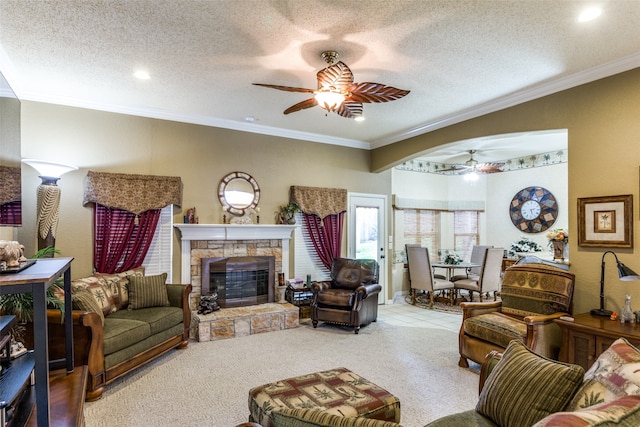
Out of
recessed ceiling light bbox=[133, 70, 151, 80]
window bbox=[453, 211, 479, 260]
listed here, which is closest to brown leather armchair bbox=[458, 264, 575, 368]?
recessed ceiling light bbox=[133, 70, 151, 80]

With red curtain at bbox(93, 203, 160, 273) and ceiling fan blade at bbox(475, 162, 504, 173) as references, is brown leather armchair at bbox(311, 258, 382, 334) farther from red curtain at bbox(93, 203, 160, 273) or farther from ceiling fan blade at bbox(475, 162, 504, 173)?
ceiling fan blade at bbox(475, 162, 504, 173)

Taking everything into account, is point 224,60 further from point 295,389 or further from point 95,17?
point 295,389

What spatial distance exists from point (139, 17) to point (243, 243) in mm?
3404

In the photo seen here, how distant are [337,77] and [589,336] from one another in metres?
3.01

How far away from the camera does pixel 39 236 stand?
4039 millimetres

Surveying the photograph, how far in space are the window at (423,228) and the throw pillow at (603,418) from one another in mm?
6743

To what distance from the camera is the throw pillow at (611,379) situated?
1389 millimetres

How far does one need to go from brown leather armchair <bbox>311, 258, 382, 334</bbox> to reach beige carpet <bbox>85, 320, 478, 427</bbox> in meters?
0.19

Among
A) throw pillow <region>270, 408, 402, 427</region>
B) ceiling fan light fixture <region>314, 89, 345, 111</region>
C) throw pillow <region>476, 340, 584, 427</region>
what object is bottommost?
throw pillow <region>476, 340, 584, 427</region>

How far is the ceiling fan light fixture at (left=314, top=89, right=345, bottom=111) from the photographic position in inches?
122

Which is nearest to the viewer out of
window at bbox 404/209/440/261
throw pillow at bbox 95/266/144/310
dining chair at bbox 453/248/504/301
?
throw pillow at bbox 95/266/144/310

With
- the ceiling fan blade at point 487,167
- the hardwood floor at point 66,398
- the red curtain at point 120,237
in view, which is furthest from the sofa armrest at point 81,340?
the ceiling fan blade at point 487,167

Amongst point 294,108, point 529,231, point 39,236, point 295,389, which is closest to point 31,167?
point 39,236

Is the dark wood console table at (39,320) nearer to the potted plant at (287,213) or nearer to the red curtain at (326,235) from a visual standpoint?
the potted plant at (287,213)
